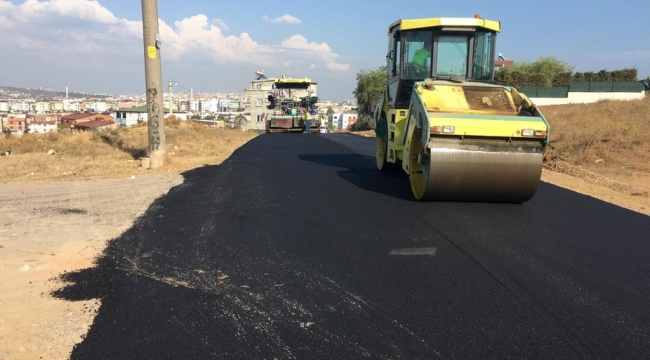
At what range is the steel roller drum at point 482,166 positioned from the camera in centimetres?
626

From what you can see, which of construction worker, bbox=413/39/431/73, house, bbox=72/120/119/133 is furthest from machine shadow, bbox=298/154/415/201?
house, bbox=72/120/119/133

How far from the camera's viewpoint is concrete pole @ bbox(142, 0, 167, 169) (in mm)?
10703

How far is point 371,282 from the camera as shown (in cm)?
411

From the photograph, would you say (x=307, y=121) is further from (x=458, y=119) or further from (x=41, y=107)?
(x=41, y=107)

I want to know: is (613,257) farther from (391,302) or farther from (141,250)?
(141,250)

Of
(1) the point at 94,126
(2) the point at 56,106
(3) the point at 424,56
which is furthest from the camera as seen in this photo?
(2) the point at 56,106

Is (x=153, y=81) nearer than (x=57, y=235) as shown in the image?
No

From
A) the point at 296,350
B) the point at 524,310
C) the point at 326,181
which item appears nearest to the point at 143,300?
the point at 296,350

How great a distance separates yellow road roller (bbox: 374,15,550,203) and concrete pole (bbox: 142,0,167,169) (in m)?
5.01

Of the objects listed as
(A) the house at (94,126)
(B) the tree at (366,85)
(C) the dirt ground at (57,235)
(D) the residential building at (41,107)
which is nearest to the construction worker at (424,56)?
(C) the dirt ground at (57,235)

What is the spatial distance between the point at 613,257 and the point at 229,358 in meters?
3.84

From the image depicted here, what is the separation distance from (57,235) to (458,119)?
486cm

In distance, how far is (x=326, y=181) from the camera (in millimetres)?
8922

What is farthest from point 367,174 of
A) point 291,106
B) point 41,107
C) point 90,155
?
point 41,107
